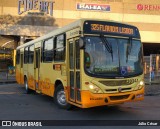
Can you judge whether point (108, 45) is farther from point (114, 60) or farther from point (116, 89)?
point (116, 89)

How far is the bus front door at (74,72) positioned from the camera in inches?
374

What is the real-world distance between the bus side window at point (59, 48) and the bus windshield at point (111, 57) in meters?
1.67

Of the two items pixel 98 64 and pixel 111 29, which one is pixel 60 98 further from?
pixel 111 29

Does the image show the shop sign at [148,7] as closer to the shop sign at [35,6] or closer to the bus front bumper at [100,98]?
the shop sign at [35,6]

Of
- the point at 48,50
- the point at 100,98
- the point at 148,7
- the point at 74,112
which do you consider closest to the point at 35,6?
the point at 148,7

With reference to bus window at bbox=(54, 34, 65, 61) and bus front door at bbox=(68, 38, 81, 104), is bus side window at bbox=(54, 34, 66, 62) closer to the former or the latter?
bus window at bbox=(54, 34, 65, 61)

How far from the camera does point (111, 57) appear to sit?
30.8 ft

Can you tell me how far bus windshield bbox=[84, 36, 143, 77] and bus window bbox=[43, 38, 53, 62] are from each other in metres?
3.05

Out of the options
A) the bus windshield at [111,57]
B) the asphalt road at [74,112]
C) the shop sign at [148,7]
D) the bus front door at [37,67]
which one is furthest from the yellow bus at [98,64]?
the shop sign at [148,7]

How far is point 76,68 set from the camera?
9633 mm

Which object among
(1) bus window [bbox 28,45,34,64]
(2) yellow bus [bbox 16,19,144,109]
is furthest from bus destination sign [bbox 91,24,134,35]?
(1) bus window [bbox 28,45,34,64]

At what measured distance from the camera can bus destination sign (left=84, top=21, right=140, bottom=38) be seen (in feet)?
31.1

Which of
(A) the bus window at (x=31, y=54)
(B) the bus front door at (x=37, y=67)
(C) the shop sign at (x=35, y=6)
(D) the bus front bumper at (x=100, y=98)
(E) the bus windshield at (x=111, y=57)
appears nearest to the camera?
(D) the bus front bumper at (x=100, y=98)

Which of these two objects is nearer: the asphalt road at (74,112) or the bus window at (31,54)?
the asphalt road at (74,112)
